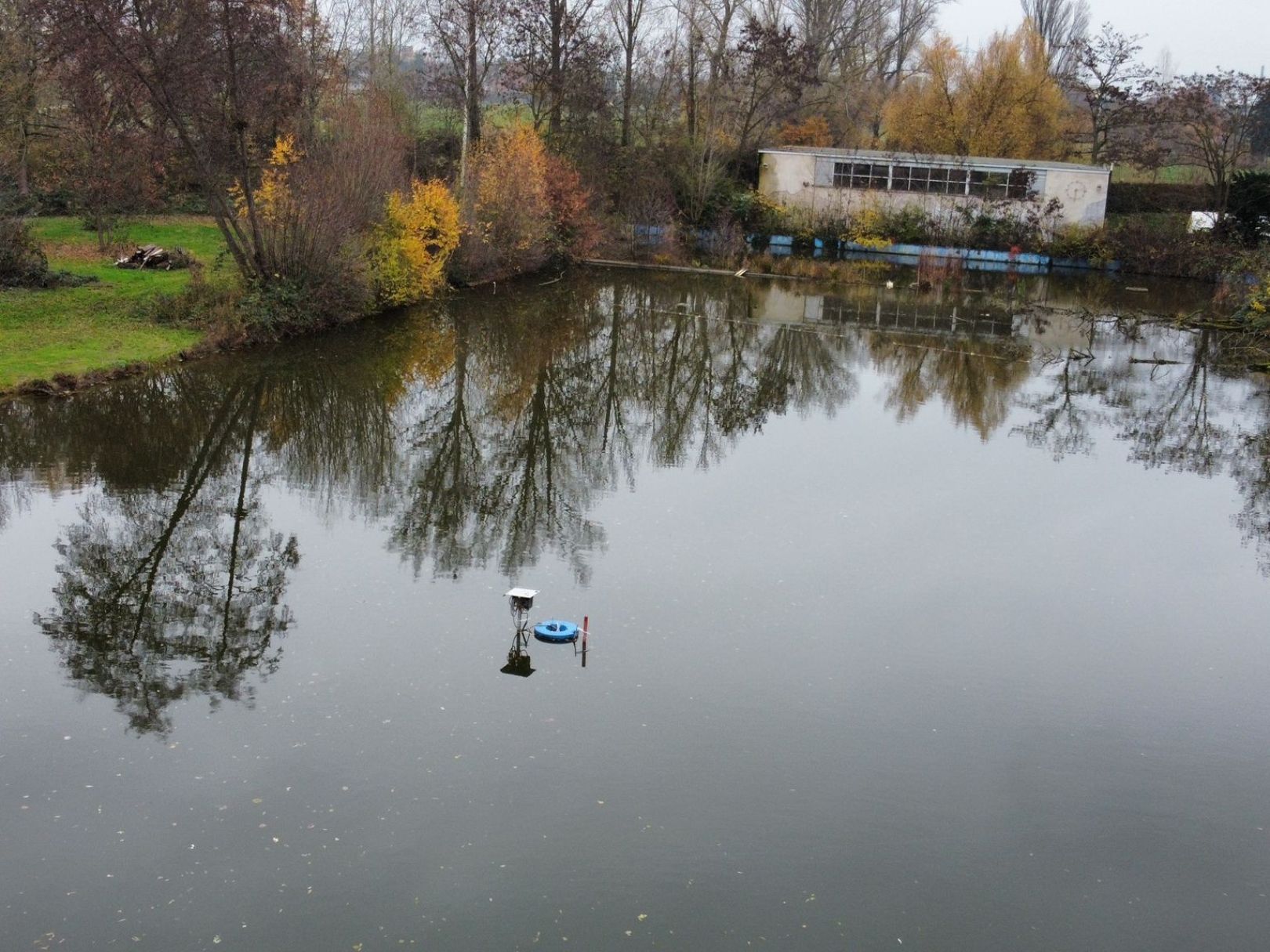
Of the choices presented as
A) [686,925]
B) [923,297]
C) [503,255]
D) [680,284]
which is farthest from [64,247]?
[686,925]

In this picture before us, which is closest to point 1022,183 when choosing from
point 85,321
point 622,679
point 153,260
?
point 153,260

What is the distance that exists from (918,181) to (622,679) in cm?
3655

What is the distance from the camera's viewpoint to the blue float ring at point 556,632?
9.80m

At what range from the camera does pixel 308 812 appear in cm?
745

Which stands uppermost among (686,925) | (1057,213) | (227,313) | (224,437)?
(1057,213)

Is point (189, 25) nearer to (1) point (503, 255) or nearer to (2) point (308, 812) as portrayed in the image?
(1) point (503, 255)

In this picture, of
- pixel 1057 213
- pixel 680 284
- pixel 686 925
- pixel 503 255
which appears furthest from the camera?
pixel 1057 213

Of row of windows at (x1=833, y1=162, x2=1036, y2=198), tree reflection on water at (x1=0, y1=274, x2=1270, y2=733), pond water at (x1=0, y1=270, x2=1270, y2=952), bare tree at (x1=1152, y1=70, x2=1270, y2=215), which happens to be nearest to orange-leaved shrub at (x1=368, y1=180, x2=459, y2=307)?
tree reflection on water at (x1=0, y1=274, x2=1270, y2=733)

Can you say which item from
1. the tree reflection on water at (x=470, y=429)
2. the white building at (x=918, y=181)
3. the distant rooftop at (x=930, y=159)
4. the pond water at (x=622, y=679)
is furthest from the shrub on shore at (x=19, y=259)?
the distant rooftop at (x=930, y=159)

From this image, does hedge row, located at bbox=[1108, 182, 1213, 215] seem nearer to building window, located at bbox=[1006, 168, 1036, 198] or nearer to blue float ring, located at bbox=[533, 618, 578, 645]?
building window, located at bbox=[1006, 168, 1036, 198]

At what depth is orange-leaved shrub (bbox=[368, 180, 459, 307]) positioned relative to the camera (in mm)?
24312

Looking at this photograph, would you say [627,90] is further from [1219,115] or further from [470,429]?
[470,429]

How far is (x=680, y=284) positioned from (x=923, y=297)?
668 cm

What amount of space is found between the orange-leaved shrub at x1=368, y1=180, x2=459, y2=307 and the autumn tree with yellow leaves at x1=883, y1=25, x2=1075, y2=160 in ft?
76.9
